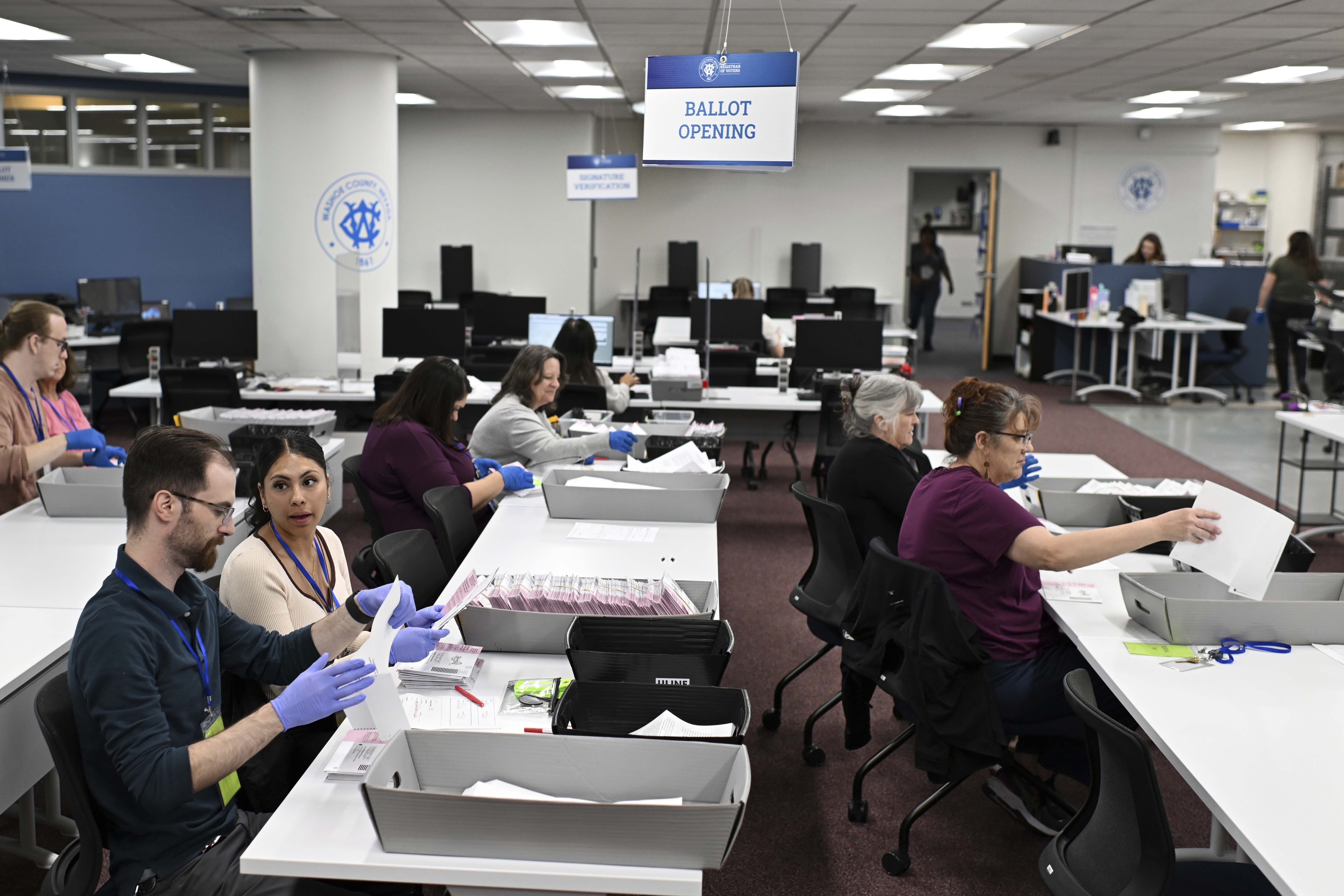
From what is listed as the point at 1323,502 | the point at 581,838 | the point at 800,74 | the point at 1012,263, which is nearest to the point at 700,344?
the point at 800,74

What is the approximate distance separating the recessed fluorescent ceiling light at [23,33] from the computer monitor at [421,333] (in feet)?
10.6

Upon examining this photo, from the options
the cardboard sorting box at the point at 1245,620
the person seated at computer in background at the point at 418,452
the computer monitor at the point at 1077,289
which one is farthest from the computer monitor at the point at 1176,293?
the cardboard sorting box at the point at 1245,620

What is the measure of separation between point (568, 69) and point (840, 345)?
3776 millimetres

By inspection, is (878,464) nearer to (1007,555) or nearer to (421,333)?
(1007,555)

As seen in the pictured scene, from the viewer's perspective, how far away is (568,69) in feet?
31.4

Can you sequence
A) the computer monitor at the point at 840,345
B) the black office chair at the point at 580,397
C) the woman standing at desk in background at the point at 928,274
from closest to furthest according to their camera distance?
the black office chair at the point at 580,397 < the computer monitor at the point at 840,345 < the woman standing at desk in background at the point at 928,274

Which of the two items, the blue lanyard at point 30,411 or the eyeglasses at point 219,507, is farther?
the blue lanyard at point 30,411

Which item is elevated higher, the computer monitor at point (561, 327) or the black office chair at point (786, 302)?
the black office chair at point (786, 302)

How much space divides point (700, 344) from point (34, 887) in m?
7.12

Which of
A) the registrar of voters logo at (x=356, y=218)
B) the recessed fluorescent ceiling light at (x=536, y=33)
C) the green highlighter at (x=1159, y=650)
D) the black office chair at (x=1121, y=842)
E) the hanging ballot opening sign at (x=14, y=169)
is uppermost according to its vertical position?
the recessed fluorescent ceiling light at (x=536, y=33)

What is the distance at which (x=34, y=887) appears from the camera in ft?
9.25

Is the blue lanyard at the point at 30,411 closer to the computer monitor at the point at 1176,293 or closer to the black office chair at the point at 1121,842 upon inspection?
the black office chair at the point at 1121,842

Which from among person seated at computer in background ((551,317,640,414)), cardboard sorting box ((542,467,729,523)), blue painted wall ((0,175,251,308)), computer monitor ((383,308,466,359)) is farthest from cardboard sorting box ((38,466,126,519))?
blue painted wall ((0,175,251,308))

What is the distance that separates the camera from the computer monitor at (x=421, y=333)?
7738 millimetres
